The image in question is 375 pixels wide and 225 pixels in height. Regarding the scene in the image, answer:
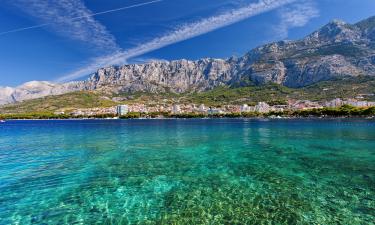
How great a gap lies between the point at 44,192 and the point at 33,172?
7.97 metres

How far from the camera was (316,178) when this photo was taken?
2023 cm

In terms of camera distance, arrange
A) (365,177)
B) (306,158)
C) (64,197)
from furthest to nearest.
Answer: (306,158), (365,177), (64,197)

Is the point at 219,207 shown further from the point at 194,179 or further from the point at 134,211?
the point at 194,179

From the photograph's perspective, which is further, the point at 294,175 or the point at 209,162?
the point at 209,162

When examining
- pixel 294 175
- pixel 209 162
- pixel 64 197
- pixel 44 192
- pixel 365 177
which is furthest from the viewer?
pixel 209 162

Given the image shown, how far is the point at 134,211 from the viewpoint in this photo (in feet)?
45.6

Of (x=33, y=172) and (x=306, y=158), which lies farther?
(x=306, y=158)

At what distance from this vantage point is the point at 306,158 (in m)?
29.7

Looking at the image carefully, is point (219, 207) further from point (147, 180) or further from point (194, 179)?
point (147, 180)

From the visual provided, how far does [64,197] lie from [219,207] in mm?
10026

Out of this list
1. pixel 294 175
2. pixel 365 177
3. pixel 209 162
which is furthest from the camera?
pixel 209 162

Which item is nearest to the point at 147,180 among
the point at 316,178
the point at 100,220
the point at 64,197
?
the point at 64,197

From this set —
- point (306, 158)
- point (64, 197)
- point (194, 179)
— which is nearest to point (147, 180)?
point (194, 179)

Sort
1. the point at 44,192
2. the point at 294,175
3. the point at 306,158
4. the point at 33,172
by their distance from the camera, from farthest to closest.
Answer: the point at 306,158 → the point at 33,172 → the point at 294,175 → the point at 44,192
